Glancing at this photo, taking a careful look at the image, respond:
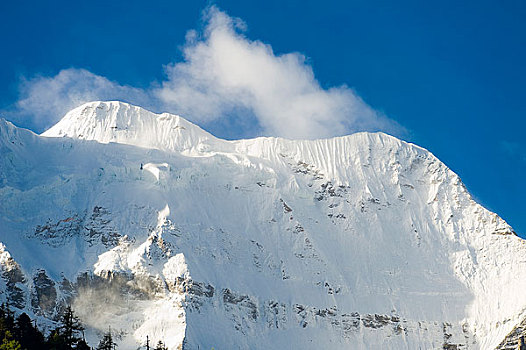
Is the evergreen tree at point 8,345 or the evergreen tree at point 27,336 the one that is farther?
A: the evergreen tree at point 27,336

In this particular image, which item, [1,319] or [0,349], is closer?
[0,349]

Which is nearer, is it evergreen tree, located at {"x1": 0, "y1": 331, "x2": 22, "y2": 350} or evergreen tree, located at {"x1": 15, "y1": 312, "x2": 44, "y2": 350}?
evergreen tree, located at {"x1": 0, "y1": 331, "x2": 22, "y2": 350}

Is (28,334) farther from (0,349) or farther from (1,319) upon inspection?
(0,349)

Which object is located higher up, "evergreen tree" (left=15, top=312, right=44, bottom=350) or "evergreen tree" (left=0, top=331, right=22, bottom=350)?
"evergreen tree" (left=15, top=312, right=44, bottom=350)

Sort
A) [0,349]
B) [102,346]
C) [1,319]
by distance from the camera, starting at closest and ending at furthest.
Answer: [0,349], [1,319], [102,346]

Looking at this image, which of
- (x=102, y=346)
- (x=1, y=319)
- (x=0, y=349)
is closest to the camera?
(x=0, y=349)

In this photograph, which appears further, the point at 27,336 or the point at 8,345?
the point at 27,336

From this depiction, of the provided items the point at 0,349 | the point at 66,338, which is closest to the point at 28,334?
the point at 66,338

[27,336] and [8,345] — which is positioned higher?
[27,336]

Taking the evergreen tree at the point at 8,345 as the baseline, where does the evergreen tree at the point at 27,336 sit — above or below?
above

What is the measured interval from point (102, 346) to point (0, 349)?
1005 inches

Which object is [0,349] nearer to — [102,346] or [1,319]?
[1,319]

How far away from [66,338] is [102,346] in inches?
511

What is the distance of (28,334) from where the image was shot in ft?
393
